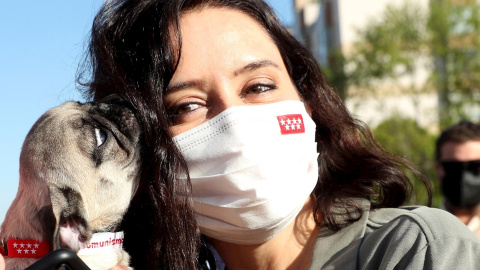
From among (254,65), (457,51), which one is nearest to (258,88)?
(254,65)

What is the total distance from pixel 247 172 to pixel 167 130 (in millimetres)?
510

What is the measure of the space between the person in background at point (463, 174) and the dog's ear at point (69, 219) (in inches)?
186

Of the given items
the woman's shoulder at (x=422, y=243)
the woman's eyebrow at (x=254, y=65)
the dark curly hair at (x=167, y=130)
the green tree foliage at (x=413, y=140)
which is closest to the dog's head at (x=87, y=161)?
the dark curly hair at (x=167, y=130)

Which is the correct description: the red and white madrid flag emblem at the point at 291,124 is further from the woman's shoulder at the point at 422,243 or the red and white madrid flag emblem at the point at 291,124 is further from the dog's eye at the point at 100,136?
the dog's eye at the point at 100,136

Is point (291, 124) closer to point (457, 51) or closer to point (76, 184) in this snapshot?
point (76, 184)

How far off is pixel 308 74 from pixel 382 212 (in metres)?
1.14

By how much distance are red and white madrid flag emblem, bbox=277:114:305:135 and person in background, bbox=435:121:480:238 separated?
150 inches

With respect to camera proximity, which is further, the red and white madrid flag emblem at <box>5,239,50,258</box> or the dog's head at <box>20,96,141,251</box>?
the dog's head at <box>20,96,141,251</box>

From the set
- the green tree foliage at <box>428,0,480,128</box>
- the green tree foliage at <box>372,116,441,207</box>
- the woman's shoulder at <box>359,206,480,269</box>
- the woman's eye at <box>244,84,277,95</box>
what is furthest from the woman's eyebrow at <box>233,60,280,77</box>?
the green tree foliage at <box>428,0,480,128</box>

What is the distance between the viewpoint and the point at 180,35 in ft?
11.8

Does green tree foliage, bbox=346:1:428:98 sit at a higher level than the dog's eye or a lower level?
higher

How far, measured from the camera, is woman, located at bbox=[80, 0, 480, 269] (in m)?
3.41

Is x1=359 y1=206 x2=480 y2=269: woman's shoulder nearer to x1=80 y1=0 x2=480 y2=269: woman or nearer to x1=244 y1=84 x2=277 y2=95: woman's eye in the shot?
x1=80 y1=0 x2=480 y2=269: woman

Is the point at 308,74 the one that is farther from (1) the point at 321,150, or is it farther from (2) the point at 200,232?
(2) the point at 200,232
